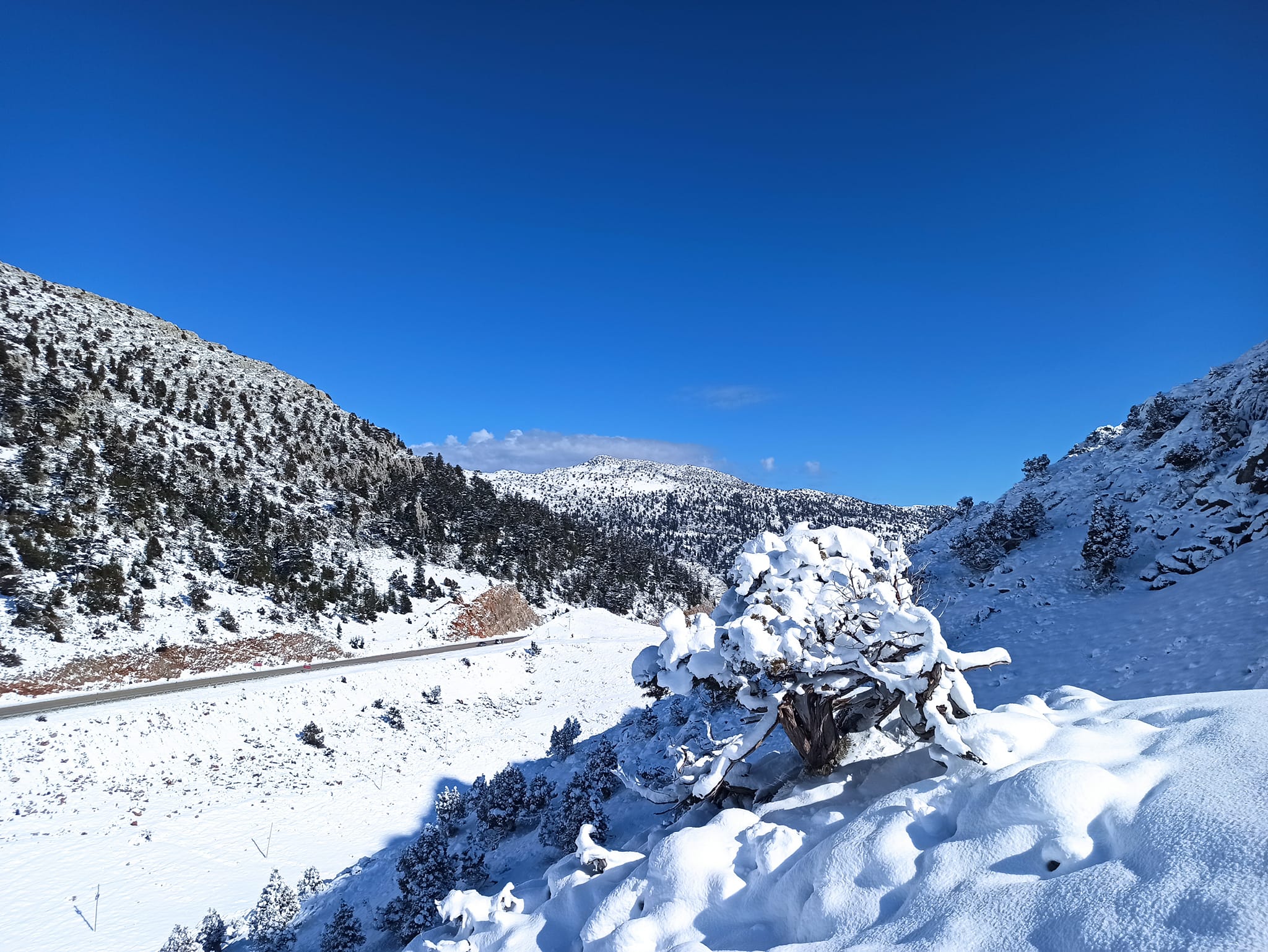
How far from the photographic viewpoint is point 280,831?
2170 cm

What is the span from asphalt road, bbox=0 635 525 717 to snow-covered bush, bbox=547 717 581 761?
1580 cm

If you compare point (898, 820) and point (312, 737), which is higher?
point (312, 737)

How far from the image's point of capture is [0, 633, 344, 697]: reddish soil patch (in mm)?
26641

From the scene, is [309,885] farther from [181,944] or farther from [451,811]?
[181,944]

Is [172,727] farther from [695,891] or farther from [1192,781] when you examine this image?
[1192,781]

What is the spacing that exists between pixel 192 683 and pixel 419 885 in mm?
23145

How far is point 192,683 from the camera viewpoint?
2952 centimetres

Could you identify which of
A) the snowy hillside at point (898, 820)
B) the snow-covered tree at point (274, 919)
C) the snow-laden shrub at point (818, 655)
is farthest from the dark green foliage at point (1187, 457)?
the snow-covered tree at point (274, 919)

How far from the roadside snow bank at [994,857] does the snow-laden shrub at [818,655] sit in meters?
0.77

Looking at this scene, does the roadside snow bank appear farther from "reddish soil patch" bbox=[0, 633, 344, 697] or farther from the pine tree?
"reddish soil patch" bbox=[0, 633, 344, 697]

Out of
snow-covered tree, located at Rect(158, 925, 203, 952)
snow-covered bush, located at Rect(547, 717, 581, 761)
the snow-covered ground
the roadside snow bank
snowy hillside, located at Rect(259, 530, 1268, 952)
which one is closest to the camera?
the roadside snow bank

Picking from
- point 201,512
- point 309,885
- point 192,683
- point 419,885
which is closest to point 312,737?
point 192,683

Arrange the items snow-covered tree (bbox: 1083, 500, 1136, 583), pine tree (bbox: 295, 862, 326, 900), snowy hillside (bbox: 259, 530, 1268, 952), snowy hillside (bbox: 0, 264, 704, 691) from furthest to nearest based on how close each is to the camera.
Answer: snowy hillside (bbox: 0, 264, 704, 691) < snow-covered tree (bbox: 1083, 500, 1136, 583) < pine tree (bbox: 295, 862, 326, 900) < snowy hillside (bbox: 259, 530, 1268, 952)

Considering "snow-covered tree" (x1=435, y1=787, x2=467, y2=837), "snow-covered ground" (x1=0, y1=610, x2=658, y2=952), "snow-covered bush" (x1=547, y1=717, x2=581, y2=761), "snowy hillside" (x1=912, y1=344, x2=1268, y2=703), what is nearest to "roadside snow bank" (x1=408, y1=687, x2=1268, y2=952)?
"snowy hillside" (x1=912, y1=344, x2=1268, y2=703)
